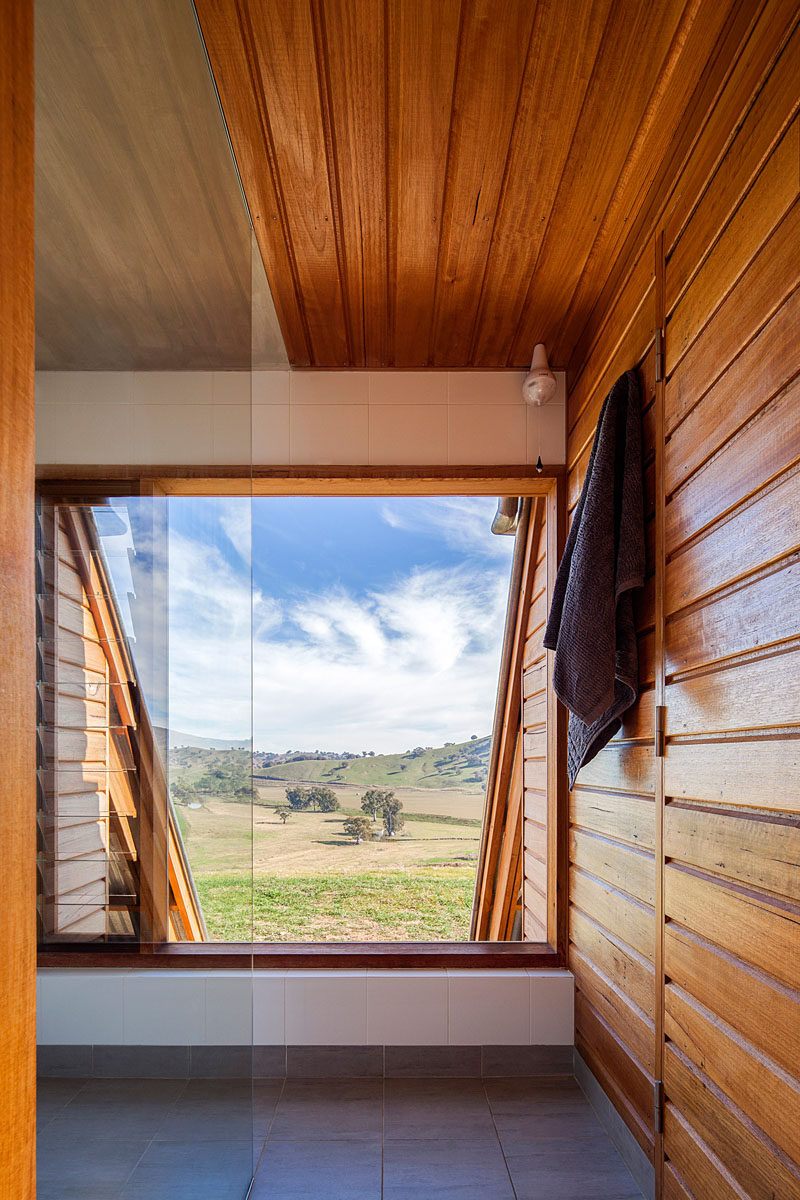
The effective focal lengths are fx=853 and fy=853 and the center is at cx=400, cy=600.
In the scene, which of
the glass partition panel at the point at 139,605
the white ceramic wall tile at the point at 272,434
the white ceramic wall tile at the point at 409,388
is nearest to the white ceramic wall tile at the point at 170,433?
the glass partition panel at the point at 139,605

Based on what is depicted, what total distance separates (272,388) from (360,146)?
3.37 ft

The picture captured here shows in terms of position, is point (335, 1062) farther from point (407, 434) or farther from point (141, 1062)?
point (407, 434)

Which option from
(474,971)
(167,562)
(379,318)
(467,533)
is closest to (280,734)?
(467,533)

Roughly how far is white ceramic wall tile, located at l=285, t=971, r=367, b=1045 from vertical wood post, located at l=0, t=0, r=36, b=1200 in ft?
6.41

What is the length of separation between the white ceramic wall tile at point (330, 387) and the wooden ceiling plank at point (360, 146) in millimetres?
205

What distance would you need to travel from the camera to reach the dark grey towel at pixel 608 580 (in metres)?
1.91

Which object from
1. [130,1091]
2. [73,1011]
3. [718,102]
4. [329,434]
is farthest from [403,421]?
[73,1011]

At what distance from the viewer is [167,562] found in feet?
4.28

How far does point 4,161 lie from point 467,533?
12.9ft

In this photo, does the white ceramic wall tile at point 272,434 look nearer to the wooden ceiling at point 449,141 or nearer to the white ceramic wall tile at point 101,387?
the wooden ceiling at point 449,141

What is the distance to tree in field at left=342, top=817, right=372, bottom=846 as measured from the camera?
4.42 meters

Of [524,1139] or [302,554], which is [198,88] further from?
[302,554]

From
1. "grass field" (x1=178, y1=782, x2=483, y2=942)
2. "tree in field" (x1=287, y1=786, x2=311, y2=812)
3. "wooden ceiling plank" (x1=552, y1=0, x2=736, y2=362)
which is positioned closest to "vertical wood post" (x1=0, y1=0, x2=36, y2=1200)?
"wooden ceiling plank" (x1=552, y1=0, x2=736, y2=362)

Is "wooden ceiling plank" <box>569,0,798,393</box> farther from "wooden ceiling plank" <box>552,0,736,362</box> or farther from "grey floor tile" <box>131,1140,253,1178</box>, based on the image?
"grey floor tile" <box>131,1140,253,1178</box>
